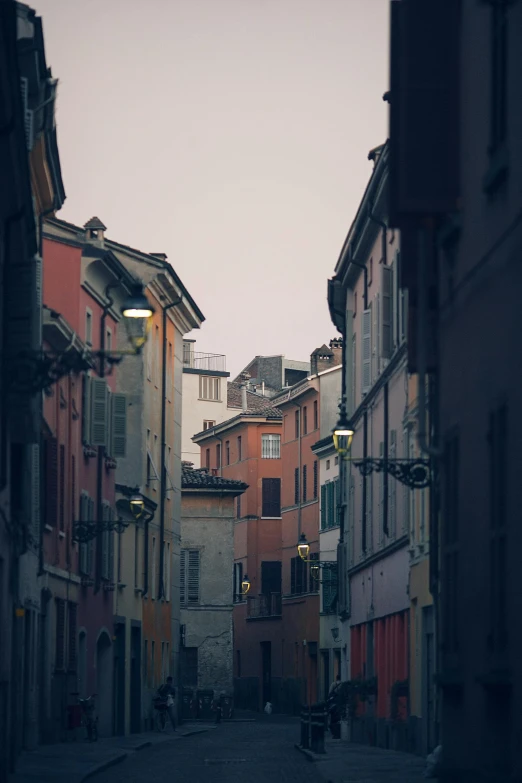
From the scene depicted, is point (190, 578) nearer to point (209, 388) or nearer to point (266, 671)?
point (266, 671)

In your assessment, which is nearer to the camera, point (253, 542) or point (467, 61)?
point (467, 61)

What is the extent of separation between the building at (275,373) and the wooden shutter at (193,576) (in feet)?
100

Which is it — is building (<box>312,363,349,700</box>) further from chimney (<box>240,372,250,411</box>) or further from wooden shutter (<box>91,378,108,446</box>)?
chimney (<box>240,372,250,411</box>)

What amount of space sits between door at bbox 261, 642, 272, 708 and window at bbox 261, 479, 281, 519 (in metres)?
6.76

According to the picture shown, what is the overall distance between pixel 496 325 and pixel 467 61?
3.04 m

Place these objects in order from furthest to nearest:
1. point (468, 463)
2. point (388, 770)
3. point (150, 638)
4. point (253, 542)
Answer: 1. point (253, 542)
2. point (150, 638)
3. point (388, 770)
4. point (468, 463)

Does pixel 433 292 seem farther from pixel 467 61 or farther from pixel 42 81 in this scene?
pixel 42 81

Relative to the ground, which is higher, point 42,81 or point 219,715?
point 42,81

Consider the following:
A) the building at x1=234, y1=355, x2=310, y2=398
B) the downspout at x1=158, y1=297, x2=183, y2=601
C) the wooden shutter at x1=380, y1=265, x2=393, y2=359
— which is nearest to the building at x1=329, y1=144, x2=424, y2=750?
the wooden shutter at x1=380, y1=265, x2=393, y2=359

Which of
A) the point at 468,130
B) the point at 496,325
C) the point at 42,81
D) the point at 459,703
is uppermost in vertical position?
the point at 42,81

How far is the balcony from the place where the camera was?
2960 inches

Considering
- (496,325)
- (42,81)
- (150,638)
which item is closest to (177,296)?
(150,638)

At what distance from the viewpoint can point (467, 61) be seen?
14625mm

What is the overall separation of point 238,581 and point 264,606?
338 cm
